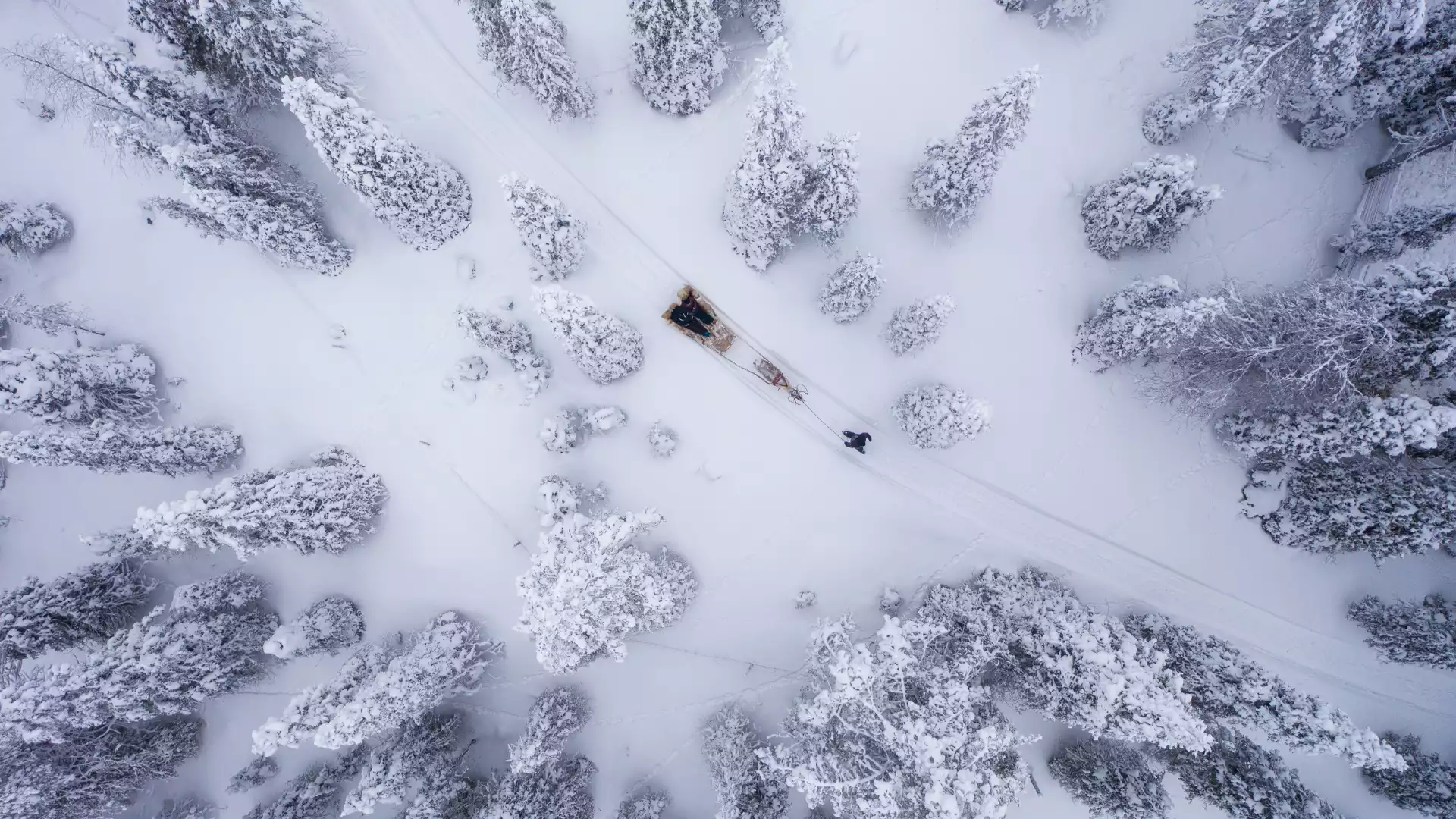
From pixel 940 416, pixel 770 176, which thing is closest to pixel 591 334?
pixel 770 176

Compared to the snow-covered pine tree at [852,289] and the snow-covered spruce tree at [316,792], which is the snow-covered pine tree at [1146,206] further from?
the snow-covered spruce tree at [316,792]

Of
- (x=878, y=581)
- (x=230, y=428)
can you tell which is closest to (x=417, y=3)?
(x=230, y=428)

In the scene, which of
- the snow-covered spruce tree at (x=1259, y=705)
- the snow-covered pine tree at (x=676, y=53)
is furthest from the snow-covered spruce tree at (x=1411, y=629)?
the snow-covered pine tree at (x=676, y=53)

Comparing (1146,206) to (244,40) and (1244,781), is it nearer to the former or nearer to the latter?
(1244,781)

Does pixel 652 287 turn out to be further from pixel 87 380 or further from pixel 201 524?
pixel 87 380

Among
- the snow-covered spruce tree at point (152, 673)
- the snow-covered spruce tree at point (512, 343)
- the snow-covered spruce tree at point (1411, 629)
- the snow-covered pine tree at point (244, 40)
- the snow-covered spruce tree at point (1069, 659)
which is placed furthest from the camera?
the snow-covered spruce tree at point (512, 343)

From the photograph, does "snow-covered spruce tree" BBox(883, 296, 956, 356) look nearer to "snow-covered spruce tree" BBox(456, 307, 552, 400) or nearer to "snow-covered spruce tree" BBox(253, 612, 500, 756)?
"snow-covered spruce tree" BBox(456, 307, 552, 400)
